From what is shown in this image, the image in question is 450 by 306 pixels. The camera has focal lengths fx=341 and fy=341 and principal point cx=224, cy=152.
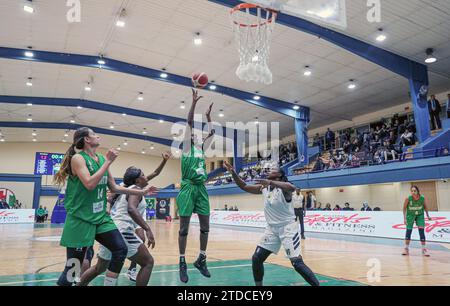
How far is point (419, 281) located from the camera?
16.9 feet

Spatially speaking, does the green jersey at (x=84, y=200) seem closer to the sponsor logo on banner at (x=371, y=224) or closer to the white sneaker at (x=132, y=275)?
the white sneaker at (x=132, y=275)

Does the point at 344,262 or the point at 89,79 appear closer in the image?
the point at 344,262

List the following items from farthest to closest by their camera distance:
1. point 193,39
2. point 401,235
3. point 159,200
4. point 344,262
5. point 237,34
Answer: point 159,200, point 193,39, point 237,34, point 401,235, point 344,262

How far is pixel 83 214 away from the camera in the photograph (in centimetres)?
315

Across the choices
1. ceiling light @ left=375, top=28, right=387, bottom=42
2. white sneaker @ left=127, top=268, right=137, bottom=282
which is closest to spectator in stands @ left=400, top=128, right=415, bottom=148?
ceiling light @ left=375, top=28, right=387, bottom=42

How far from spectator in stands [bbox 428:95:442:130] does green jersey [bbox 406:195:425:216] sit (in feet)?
35.4

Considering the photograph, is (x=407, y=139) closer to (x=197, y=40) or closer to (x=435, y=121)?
(x=435, y=121)

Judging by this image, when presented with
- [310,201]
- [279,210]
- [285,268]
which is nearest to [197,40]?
[285,268]

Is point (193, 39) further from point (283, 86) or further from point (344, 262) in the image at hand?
point (344, 262)

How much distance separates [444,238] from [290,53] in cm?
984

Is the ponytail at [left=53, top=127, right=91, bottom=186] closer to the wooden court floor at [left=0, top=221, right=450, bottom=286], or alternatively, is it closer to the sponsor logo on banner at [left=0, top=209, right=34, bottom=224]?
the wooden court floor at [left=0, top=221, right=450, bottom=286]

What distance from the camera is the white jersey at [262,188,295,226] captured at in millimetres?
4206
